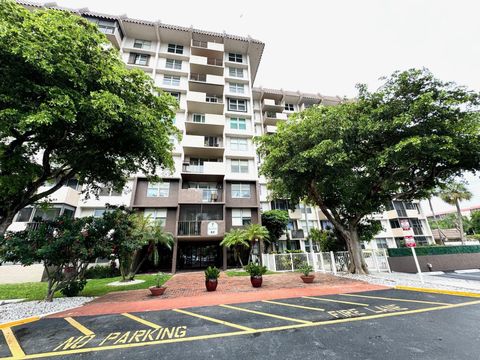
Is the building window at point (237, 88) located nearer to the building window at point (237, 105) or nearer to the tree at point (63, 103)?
the building window at point (237, 105)

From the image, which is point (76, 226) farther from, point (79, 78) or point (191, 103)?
point (191, 103)

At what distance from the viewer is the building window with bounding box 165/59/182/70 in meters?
25.0

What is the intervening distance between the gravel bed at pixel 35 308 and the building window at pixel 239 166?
51.5 ft

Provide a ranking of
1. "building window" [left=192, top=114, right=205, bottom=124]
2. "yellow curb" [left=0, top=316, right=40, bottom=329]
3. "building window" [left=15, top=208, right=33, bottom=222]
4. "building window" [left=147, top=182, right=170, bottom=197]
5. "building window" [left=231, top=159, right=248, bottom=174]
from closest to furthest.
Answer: "yellow curb" [left=0, top=316, right=40, bottom=329]
"building window" [left=15, top=208, right=33, bottom=222]
"building window" [left=147, top=182, right=170, bottom=197]
"building window" [left=231, top=159, right=248, bottom=174]
"building window" [left=192, top=114, right=205, bottom=124]

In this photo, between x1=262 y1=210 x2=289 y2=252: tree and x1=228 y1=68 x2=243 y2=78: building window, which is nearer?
x1=262 y1=210 x2=289 y2=252: tree

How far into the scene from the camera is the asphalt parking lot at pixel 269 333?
4.07m

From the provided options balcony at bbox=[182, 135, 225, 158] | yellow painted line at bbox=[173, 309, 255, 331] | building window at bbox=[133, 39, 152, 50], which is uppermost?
building window at bbox=[133, 39, 152, 50]

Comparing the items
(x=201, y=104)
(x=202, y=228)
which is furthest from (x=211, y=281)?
(x=201, y=104)

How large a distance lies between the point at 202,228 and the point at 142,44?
24.0 meters

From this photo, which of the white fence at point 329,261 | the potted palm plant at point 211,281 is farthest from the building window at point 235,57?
the potted palm plant at point 211,281

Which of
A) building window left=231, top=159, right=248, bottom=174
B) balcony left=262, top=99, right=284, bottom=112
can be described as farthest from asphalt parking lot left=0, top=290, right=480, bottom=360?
balcony left=262, top=99, right=284, bottom=112

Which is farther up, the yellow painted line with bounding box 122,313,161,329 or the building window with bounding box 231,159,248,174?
the building window with bounding box 231,159,248,174

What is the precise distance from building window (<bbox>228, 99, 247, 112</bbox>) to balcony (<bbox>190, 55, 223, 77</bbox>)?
4.10 meters

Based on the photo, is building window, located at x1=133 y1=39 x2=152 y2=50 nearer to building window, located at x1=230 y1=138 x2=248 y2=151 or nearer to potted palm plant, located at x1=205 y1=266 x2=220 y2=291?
building window, located at x1=230 y1=138 x2=248 y2=151
